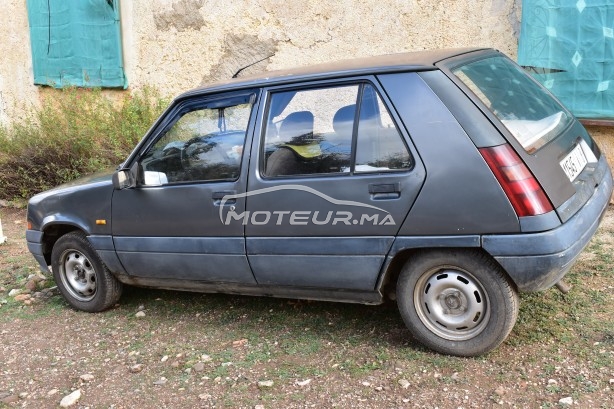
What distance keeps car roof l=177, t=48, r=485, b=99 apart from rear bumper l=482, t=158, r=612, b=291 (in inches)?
40.3

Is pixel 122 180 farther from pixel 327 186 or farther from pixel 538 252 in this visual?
pixel 538 252

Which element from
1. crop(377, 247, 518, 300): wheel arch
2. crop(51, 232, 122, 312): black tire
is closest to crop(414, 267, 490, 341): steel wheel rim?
crop(377, 247, 518, 300): wheel arch

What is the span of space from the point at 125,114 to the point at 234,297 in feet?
14.1

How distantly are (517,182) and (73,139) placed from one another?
21.1ft

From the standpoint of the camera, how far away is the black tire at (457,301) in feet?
11.3

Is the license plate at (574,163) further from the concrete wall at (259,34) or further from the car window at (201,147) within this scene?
the concrete wall at (259,34)

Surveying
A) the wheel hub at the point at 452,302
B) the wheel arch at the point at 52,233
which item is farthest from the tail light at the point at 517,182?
the wheel arch at the point at 52,233

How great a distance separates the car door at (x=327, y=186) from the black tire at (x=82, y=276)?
1425 millimetres

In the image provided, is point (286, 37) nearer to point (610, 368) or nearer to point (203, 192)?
point (203, 192)

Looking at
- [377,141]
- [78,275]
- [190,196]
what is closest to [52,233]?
[78,275]

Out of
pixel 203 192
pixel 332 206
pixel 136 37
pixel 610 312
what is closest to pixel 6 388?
pixel 203 192

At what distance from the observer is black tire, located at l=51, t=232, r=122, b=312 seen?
4852mm

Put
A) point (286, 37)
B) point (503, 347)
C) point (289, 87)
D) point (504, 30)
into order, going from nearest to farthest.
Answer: point (503, 347), point (289, 87), point (504, 30), point (286, 37)

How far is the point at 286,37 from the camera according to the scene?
7.64m
